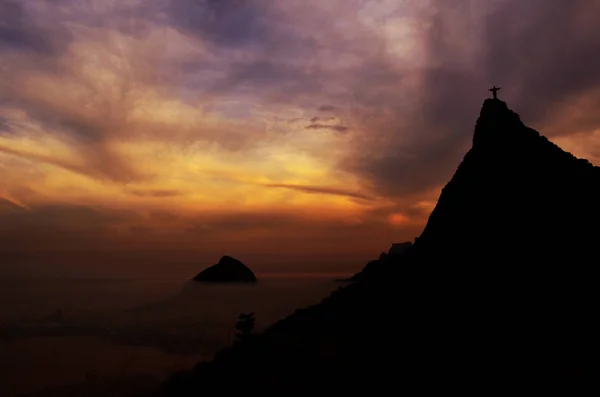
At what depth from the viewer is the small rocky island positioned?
102500mm

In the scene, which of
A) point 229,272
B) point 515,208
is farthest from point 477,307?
point 229,272

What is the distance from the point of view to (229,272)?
102812 mm

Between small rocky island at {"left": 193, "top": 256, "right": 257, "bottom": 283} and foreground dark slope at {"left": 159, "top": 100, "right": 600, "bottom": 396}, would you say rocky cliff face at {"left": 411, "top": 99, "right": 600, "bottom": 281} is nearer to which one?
foreground dark slope at {"left": 159, "top": 100, "right": 600, "bottom": 396}

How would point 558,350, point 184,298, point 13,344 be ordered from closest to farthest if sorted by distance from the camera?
point 558,350 < point 13,344 < point 184,298

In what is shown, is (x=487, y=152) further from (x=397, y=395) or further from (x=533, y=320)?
(x=397, y=395)

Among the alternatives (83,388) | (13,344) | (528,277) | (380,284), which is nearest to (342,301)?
(380,284)

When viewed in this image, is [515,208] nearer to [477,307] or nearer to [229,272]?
[477,307]

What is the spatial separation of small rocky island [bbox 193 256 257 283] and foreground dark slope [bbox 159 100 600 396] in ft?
229

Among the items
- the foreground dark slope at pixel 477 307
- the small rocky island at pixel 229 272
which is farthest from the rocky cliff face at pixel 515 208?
the small rocky island at pixel 229 272

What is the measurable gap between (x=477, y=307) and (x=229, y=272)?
8257cm

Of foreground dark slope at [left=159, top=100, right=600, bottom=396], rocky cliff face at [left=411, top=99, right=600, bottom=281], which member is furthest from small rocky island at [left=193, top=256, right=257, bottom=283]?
rocky cliff face at [left=411, top=99, right=600, bottom=281]

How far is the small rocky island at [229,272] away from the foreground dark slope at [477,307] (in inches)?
2753

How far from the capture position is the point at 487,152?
103 ft

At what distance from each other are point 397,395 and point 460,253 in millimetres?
13798
